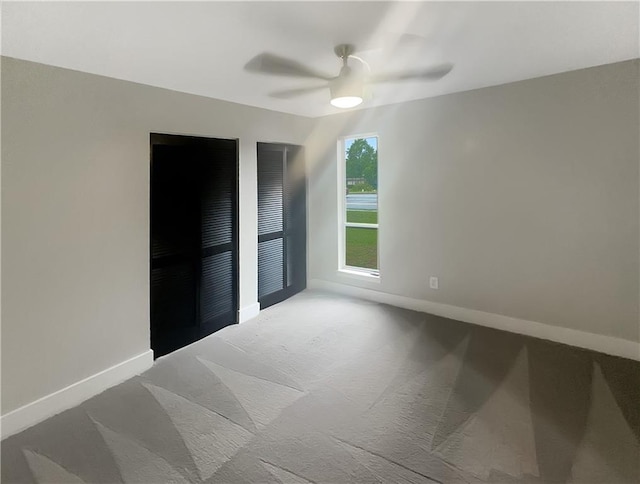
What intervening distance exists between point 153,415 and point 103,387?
2.02 feet

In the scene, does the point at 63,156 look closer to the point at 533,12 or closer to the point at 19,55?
the point at 19,55

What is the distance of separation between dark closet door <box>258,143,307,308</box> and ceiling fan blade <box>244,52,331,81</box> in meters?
1.36

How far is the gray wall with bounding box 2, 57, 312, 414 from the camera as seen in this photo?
2145mm

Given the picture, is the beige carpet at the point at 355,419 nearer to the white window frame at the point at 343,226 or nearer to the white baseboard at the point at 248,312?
the white baseboard at the point at 248,312

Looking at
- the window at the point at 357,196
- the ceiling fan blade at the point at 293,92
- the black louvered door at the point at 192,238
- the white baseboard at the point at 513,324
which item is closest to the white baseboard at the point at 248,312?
the black louvered door at the point at 192,238

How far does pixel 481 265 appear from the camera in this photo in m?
3.54

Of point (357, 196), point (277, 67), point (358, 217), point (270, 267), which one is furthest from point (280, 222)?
point (277, 67)

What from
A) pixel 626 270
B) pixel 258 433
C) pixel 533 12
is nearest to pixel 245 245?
pixel 258 433

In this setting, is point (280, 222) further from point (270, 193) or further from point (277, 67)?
point (277, 67)

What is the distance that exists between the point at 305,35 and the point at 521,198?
2.38 metres

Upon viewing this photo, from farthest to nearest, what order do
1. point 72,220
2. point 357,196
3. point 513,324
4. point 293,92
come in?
point 357,196 → point 513,324 → point 293,92 → point 72,220

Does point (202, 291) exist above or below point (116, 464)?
above

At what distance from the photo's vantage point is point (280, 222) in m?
4.31

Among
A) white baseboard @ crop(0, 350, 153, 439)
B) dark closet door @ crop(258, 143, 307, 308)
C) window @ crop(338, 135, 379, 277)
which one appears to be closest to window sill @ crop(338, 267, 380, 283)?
window @ crop(338, 135, 379, 277)
